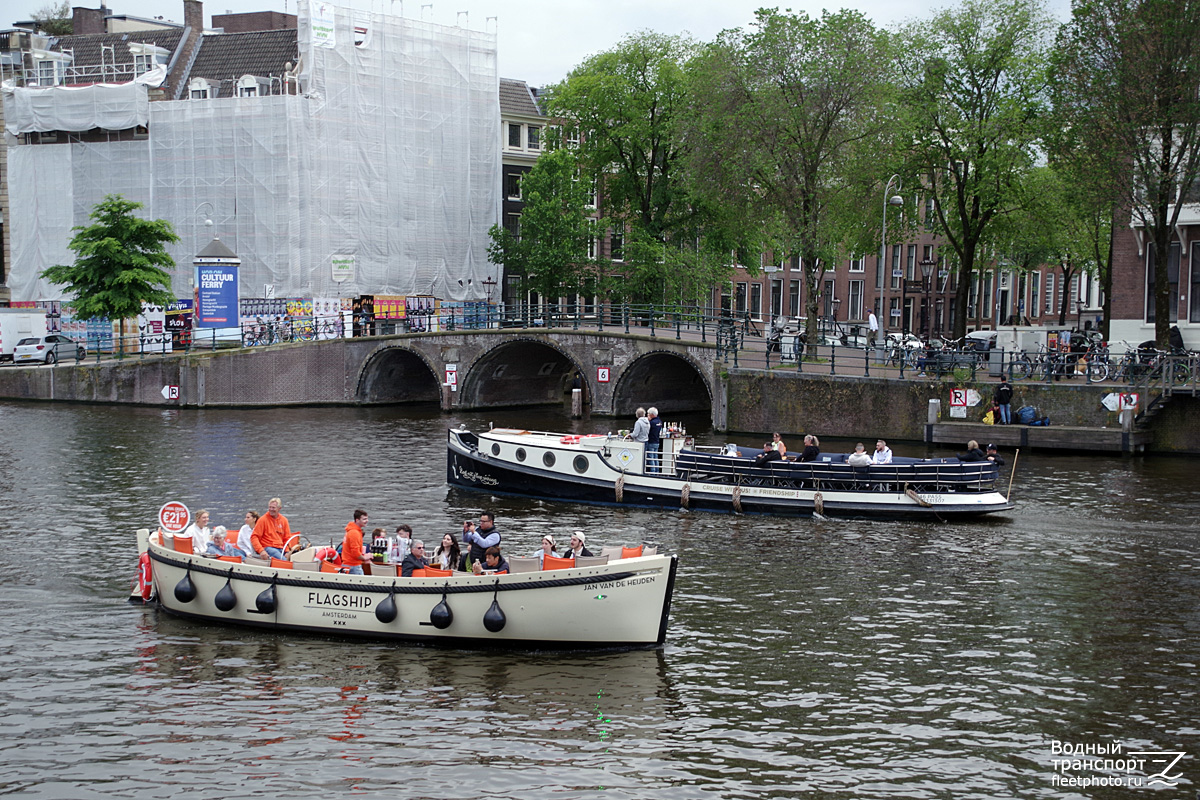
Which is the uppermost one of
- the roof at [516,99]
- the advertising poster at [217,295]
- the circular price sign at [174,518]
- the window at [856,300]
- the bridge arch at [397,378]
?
the roof at [516,99]

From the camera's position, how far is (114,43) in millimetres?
70500

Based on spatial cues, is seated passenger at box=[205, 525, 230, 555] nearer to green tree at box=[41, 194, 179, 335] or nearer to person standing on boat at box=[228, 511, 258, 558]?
person standing on boat at box=[228, 511, 258, 558]

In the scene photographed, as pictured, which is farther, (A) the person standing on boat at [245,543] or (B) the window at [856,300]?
(B) the window at [856,300]

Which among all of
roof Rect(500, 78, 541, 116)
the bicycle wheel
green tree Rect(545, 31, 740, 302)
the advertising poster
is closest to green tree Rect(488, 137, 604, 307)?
green tree Rect(545, 31, 740, 302)

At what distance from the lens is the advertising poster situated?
55.6 metres

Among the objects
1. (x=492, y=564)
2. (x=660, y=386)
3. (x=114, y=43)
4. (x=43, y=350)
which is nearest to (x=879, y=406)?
(x=660, y=386)

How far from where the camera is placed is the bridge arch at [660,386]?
166 ft

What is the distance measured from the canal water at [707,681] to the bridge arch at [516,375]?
86.4 feet

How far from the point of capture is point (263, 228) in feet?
198

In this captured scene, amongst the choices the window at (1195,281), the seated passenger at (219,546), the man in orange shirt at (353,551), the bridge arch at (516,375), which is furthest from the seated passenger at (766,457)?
the bridge arch at (516,375)

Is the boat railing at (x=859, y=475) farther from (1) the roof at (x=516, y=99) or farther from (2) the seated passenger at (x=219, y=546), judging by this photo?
(1) the roof at (x=516, y=99)

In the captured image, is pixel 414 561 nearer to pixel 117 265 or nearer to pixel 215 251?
pixel 215 251

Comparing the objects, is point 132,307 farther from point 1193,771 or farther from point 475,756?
point 1193,771

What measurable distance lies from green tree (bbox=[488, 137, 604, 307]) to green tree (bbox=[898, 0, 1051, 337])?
63.1 ft
